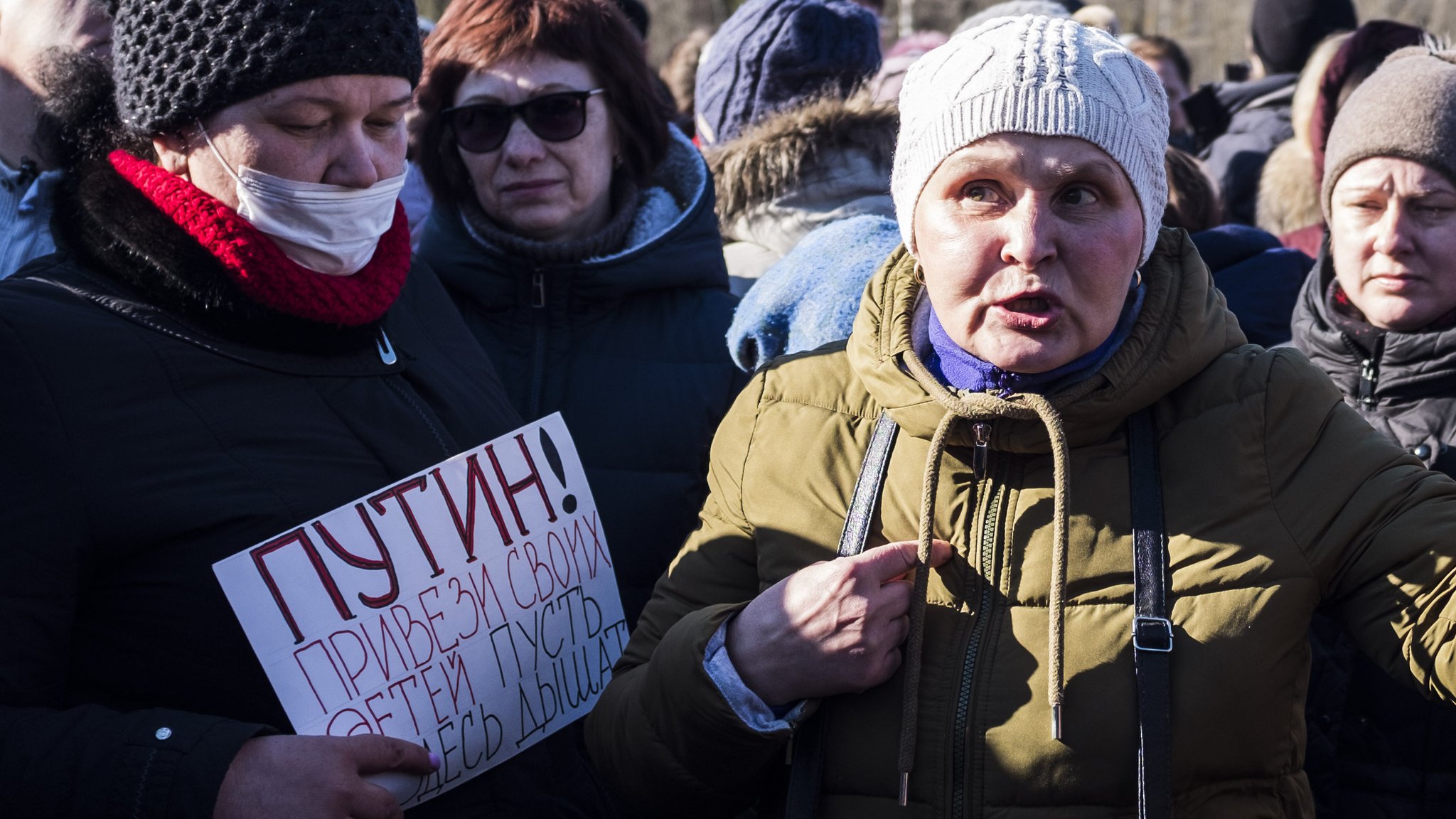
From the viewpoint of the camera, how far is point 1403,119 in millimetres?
2660

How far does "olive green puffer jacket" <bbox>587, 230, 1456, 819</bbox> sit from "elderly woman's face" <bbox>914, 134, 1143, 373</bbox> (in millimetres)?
78

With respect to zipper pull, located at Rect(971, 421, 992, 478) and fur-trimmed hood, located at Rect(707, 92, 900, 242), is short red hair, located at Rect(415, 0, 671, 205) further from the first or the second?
zipper pull, located at Rect(971, 421, 992, 478)

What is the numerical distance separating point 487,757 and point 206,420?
715 mm

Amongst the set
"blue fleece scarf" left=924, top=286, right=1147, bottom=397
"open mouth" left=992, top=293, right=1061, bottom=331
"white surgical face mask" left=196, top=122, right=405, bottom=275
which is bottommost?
"blue fleece scarf" left=924, top=286, right=1147, bottom=397

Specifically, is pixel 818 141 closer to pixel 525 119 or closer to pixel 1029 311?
pixel 525 119

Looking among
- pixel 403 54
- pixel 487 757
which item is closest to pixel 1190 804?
pixel 487 757

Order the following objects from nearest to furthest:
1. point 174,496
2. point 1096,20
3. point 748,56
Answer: point 174,496 → point 748,56 → point 1096,20

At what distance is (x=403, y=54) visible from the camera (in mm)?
2188

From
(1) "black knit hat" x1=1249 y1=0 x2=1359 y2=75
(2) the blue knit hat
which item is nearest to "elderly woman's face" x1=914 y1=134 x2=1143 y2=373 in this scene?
(2) the blue knit hat

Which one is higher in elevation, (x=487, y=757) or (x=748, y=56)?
(x=748, y=56)

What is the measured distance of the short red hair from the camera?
3152 millimetres

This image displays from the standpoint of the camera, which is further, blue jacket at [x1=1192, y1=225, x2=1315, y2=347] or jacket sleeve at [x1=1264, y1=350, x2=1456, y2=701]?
blue jacket at [x1=1192, y1=225, x2=1315, y2=347]

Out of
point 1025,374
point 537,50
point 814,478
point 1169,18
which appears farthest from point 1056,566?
point 1169,18

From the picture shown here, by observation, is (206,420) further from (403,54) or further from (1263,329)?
(1263,329)
